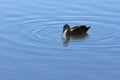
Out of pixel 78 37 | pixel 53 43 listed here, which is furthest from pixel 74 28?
pixel 53 43

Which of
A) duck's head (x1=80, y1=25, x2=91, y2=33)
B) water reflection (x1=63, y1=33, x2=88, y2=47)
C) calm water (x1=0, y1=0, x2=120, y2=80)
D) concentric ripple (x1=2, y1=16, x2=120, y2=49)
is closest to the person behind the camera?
calm water (x1=0, y1=0, x2=120, y2=80)

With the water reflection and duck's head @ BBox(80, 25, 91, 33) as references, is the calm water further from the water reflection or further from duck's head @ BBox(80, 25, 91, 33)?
duck's head @ BBox(80, 25, 91, 33)

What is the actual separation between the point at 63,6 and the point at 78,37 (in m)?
3.05

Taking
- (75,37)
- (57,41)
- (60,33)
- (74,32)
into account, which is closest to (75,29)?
(74,32)

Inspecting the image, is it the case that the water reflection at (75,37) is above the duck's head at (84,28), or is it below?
below

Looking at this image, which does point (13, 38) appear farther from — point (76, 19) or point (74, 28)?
point (76, 19)

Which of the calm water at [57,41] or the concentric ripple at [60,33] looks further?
the concentric ripple at [60,33]

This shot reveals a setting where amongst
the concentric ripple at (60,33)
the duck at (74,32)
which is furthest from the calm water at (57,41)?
the duck at (74,32)

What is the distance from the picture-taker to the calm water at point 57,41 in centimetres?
1108

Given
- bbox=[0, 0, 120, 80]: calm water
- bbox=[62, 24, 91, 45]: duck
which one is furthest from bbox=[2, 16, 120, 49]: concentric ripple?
bbox=[62, 24, 91, 45]: duck

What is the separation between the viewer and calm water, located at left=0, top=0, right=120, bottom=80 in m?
11.1

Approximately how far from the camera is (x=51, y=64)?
11.5 m

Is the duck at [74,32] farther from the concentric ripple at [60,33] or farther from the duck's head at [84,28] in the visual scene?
the concentric ripple at [60,33]

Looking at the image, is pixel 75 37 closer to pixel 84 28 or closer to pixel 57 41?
pixel 84 28
